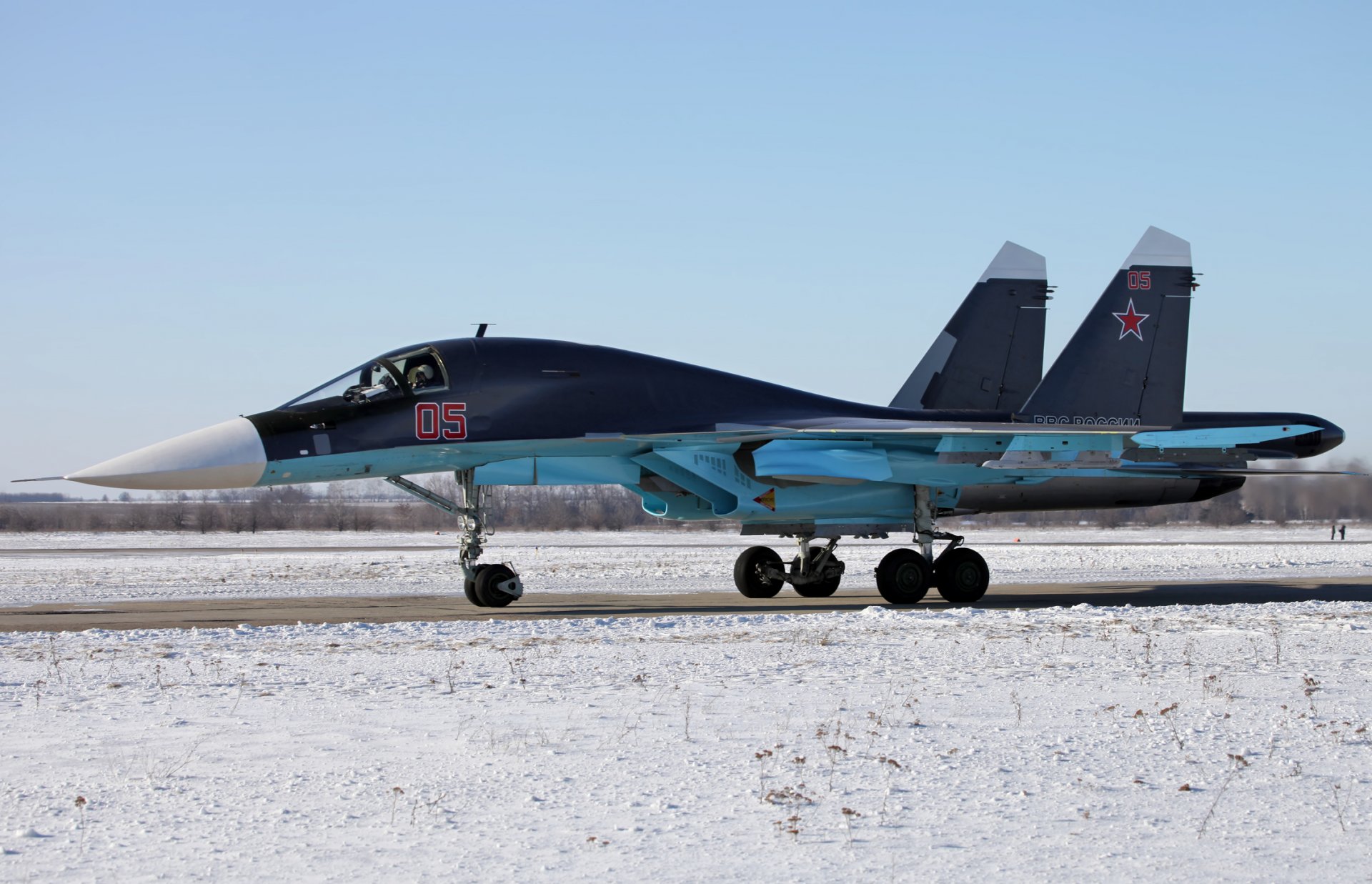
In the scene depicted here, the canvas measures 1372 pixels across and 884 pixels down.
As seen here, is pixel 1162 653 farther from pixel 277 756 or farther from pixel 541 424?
pixel 541 424

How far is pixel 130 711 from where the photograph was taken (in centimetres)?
704

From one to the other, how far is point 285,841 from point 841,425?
1169 centimetres

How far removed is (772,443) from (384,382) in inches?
186

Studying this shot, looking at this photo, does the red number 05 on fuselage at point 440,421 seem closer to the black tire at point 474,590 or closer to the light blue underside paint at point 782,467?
the light blue underside paint at point 782,467

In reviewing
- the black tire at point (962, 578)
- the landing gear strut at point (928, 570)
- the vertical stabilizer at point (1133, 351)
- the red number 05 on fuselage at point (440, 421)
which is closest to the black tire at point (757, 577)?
the landing gear strut at point (928, 570)

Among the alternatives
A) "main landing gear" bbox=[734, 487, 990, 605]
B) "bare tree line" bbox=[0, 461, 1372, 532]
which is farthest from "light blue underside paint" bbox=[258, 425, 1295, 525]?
"bare tree line" bbox=[0, 461, 1372, 532]

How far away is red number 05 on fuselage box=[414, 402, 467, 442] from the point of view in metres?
14.1

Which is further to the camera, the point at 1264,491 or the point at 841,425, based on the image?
the point at 1264,491

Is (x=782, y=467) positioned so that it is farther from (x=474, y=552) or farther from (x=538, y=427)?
(x=474, y=552)

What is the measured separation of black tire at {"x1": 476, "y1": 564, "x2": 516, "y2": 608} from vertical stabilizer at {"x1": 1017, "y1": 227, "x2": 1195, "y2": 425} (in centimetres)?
746

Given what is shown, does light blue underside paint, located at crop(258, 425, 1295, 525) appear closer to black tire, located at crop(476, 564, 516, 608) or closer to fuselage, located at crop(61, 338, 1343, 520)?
fuselage, located at crop(61, 338, 1343, 520)

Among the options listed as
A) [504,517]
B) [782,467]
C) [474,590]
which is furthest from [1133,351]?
[504,517]

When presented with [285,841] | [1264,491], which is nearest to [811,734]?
[285,841]

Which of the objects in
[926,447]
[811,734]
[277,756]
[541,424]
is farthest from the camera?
[926,447]
